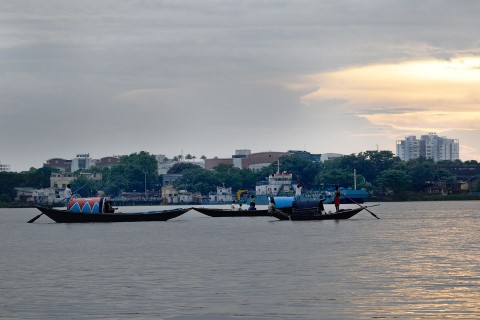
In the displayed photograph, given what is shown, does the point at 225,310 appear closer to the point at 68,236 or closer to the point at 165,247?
the point at 165,247

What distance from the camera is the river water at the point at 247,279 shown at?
28.5 meters

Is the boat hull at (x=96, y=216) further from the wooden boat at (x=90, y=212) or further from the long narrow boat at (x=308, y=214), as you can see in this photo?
the long narrow boat at (x=308, y=214)

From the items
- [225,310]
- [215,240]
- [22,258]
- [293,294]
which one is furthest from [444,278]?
[215,240]

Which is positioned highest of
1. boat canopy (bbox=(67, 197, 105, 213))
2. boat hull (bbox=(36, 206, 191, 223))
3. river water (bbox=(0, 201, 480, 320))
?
boat canopy (bbox=(67, 197, 105, 213))

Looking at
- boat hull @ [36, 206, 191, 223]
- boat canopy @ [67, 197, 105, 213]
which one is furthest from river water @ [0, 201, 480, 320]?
boat hull @ [36, 206, 191, 223]

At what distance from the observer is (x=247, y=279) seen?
3641 cm

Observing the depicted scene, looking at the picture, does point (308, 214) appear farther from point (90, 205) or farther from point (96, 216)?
point (90, 205)

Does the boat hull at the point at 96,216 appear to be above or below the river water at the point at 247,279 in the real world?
above

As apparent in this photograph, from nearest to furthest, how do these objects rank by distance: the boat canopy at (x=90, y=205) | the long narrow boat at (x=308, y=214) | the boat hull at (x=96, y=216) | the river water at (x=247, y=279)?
1. the river water at (x=247, y=279)
2. the long narrow boat at (x=308, y=214)
3. the boat canopy at (x=90, y=205)
4. the boat hull at (x=96, y=216)

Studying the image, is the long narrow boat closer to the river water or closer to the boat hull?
the boat hull

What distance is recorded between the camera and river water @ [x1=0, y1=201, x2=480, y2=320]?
2848cm

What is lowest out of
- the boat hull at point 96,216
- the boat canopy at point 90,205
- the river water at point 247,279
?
the river water at point 247,279

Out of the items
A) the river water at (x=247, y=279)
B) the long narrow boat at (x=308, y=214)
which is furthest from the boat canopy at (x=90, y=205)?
the river water at (x=247, y=279)

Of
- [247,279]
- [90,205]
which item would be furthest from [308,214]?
[247,279]
